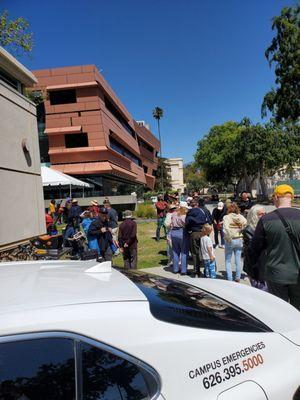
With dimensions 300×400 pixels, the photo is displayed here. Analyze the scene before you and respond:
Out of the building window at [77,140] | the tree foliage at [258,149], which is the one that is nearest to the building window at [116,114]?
the building window at [77,140]

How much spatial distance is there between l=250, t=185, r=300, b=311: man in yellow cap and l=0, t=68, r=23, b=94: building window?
687 centimetres

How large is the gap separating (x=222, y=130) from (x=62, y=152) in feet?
98.7

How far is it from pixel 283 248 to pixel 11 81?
7658 mm

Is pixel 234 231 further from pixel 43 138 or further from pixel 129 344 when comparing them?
pixel 43 138

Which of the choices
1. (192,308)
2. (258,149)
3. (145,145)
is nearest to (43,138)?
(258,149)

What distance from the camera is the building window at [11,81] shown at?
8250 millimetres

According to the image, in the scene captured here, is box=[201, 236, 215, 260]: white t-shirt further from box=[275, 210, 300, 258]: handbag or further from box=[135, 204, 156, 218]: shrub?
box=[135, 204, 156, 218]: shrub

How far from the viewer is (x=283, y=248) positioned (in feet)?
12.2

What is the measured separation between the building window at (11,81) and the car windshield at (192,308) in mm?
7241

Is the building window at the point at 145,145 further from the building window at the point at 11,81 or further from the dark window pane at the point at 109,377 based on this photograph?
the dark window pane at the point at 109,377

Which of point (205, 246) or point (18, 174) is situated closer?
point (205, 246)

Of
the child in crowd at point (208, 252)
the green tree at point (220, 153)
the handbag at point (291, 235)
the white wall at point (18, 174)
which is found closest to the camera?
the handbag at point (291, 235)

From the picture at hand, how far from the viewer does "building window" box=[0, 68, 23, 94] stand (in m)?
8.25

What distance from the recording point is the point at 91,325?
5.34 feet
